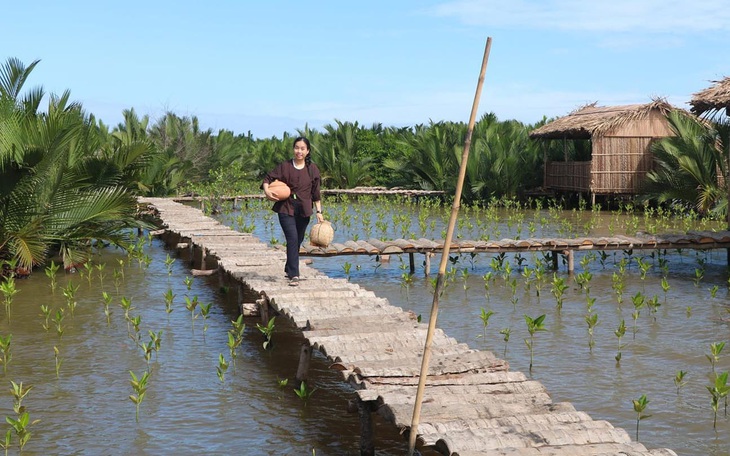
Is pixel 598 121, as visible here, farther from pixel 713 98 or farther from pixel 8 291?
pixel 8 291

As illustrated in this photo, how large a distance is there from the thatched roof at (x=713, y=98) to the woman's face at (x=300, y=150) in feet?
23.5

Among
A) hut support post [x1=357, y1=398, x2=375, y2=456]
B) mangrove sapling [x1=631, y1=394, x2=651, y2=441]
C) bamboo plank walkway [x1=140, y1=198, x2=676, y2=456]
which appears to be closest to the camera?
bamboo plank walkway [x1=140, y1=198, x2=676, y2=456]

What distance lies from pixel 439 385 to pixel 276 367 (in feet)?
7.17

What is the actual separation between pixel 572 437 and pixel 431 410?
2.46 ft

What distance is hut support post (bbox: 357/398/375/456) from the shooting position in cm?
464

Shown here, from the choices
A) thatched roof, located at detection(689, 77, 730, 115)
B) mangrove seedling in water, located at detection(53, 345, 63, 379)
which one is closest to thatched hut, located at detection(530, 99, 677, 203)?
thatched roof, located at detection(689, 77, 730, 115)

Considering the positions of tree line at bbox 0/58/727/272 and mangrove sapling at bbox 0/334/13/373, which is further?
tree line at bbox 0/58/727/272

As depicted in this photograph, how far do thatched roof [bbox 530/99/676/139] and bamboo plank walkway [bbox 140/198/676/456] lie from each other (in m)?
13.5

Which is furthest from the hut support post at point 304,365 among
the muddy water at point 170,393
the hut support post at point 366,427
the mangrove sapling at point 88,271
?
the mangrove sapling at point 88,271

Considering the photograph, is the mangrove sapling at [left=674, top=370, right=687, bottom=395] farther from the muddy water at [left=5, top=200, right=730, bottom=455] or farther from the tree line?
the tree line

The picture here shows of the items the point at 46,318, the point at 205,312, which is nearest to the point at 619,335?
the point at 205,312

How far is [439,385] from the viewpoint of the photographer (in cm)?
485

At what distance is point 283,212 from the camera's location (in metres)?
7.62

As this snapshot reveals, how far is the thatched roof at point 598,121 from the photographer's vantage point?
1986 cm
